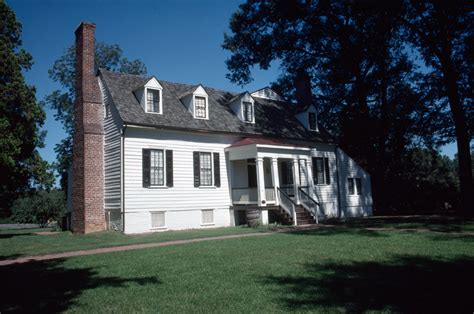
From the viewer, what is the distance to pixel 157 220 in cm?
1853

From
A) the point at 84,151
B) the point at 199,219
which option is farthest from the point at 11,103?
the point at 199,219

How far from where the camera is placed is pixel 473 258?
860 centimetres

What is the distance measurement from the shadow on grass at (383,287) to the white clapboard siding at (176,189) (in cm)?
1159

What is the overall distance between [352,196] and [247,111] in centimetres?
1041

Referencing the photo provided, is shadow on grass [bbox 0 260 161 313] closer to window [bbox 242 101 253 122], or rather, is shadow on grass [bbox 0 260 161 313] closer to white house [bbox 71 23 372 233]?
white house [bbox 71 23 372 233]

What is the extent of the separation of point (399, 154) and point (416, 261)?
28083mm

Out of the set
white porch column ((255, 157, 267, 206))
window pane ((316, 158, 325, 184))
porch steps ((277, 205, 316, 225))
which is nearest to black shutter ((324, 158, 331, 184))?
window pane ((316, 158, 325, 184))

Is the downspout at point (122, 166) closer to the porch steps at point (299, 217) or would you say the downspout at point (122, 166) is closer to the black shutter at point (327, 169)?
the porch steps at point (299, 217)

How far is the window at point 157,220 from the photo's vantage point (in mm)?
18345

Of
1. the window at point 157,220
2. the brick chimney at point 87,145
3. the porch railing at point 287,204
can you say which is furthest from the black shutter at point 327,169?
the brick chimney at point 87,145

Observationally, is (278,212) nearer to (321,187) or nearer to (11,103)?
(321,187)

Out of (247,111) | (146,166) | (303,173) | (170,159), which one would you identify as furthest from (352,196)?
(146,166)

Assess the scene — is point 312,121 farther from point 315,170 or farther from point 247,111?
point 247,111

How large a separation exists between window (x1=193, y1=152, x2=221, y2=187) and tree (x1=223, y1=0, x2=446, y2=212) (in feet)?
46.3
